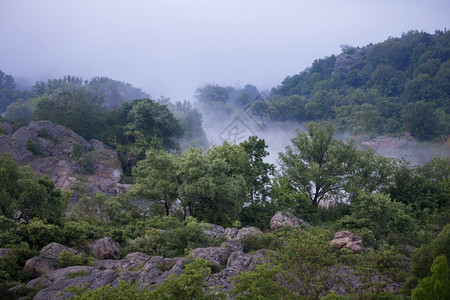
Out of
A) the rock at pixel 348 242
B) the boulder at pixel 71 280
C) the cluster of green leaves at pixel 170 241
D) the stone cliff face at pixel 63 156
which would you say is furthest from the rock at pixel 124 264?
the stone cliff face at pixel 63 156

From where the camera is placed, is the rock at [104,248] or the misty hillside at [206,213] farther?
the rock at [104,248]

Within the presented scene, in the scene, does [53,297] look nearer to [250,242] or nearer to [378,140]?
[250,242]

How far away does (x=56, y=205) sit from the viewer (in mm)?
17969

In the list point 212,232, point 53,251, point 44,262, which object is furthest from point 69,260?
point 212,232

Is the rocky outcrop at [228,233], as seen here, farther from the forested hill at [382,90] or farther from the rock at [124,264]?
the forested hill at [382,90]

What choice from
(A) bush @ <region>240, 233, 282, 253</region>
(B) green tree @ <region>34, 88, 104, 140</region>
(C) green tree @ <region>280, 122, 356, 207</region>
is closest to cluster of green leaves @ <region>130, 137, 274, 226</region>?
(C) green tree @ <region>280, 122, 356, 207</region>

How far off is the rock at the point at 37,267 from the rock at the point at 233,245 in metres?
6.50

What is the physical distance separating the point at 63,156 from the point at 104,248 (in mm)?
22529

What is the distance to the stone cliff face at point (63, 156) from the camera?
108 feet

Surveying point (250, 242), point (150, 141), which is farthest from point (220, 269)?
point (150, 141)

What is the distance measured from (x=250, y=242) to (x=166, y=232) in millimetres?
3764

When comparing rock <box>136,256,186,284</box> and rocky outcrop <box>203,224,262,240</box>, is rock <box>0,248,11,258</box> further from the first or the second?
rocky outcrop <box>203,224,262,240</box>

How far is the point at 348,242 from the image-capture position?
15719mm

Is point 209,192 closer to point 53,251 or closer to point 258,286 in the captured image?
point 53,251
